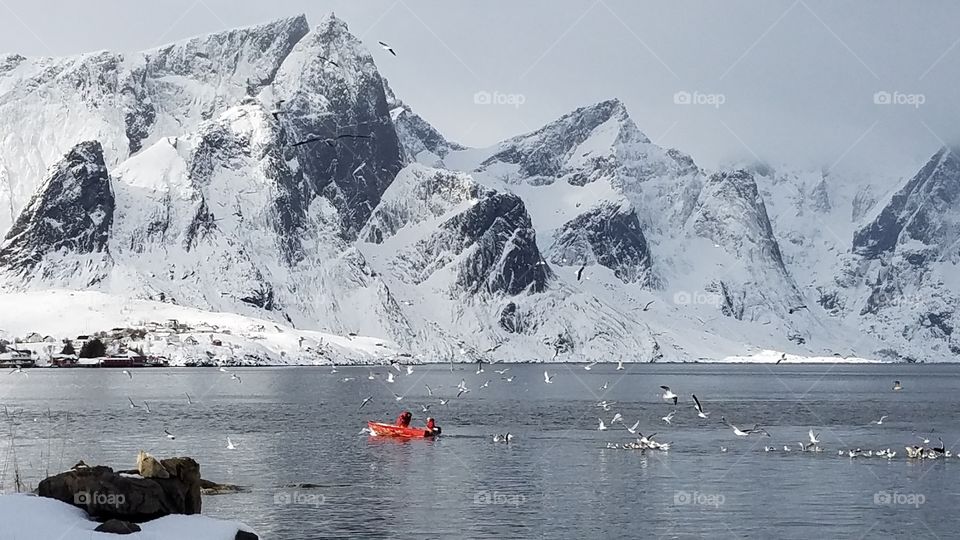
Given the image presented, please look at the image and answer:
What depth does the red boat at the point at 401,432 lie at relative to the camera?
393 ft

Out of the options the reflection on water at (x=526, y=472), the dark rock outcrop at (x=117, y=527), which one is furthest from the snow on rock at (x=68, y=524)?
the reflection on water at (x=526, y=472)

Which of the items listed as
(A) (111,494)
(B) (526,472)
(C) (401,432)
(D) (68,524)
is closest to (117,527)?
(D) (68,524)

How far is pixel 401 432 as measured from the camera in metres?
120

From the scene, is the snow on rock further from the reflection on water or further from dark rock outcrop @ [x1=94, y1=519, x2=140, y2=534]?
the reflection on water

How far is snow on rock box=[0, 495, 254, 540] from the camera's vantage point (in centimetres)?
4088

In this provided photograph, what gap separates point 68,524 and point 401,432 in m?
78.4

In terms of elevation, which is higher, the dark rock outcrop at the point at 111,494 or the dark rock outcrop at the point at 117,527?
the dark rock outcrop at the point at 111,494

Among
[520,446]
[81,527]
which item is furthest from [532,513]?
[520,446]

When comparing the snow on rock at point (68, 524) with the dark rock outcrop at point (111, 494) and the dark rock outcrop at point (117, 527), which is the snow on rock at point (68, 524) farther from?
the dark rock outcrop at point (111, 494)

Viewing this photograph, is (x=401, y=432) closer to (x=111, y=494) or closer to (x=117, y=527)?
(x=111, y=494)

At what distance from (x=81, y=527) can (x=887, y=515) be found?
46265mm

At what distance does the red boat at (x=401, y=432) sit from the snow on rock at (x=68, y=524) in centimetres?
7516

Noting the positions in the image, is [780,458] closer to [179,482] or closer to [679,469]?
[679,469]

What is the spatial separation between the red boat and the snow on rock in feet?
247
